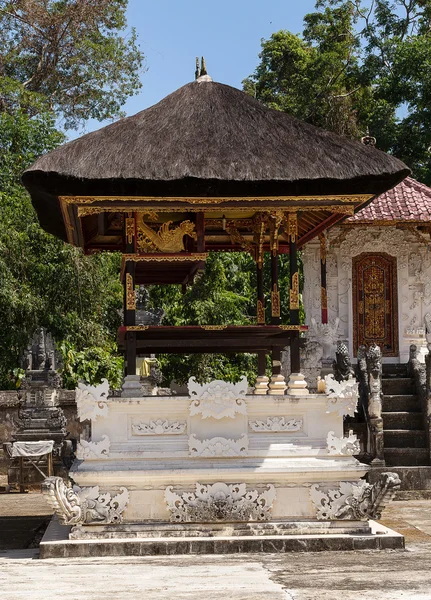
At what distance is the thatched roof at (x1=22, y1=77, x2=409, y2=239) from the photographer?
9898 mm

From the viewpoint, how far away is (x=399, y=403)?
16234 mm

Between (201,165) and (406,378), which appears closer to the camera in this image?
(201,165)

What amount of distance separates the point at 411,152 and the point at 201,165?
1774 centimetres

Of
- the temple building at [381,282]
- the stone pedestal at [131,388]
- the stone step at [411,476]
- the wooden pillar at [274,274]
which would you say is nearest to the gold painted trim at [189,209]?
the wooden pillar at [274,274]

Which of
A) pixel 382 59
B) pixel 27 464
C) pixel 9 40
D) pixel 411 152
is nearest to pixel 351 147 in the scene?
pixel 27 464

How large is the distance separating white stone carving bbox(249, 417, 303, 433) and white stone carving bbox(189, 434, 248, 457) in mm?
177

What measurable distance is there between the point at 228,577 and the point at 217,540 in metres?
1.56

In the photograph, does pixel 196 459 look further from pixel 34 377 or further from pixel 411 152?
pixel 411 152

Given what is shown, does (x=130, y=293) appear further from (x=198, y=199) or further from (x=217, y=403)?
(x=217, y=403)

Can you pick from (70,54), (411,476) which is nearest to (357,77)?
(70,54)

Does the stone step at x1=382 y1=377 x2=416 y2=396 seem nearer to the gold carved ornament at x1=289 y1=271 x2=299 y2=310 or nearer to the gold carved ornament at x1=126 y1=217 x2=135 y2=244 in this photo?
the gold carved ornament at x1=289 y1=271 x2=299 y2=310

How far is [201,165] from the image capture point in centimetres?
997

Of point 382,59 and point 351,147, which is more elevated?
point 382,59

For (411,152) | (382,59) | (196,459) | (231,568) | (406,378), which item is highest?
(382,59)
